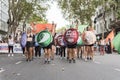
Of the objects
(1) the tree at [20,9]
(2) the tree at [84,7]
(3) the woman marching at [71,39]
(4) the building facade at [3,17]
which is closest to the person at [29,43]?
(3) the woman marching at [71,39]

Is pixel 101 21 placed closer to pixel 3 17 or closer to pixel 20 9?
pixel 3 17

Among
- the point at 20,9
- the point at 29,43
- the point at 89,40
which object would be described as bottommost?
the point at 29,43

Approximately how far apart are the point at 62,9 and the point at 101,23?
17174mm

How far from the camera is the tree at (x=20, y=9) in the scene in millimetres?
54906

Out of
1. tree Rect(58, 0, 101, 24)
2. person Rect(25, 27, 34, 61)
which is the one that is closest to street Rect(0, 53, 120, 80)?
person Rect(25, 27, 34, 61)

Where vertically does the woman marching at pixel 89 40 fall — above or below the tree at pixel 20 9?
below

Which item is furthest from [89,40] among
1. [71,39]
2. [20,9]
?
[20,9]

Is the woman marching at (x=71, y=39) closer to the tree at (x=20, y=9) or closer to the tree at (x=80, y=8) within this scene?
the tree at (x=20, y=9)

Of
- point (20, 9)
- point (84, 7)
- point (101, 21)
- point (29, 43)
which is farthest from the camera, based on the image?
point (101, 21)

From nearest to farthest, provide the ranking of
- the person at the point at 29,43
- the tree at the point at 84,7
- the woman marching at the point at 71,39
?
the woman marching at the point at 71,39 → the person at the point at 29,43 → the tree at the point at 84,7

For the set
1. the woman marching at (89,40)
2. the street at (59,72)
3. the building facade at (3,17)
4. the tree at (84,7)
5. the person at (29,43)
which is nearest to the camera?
the street at (59,72)

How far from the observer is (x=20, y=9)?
58.0 m

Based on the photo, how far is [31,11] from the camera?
204 feet

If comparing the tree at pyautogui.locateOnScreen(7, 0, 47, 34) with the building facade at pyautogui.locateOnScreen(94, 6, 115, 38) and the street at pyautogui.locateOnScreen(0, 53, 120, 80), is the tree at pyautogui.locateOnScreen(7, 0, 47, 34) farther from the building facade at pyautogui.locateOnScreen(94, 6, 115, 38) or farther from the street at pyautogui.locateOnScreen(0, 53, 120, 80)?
the street at pyautogui.locateOnScreen(0, 53, 120, 80)
